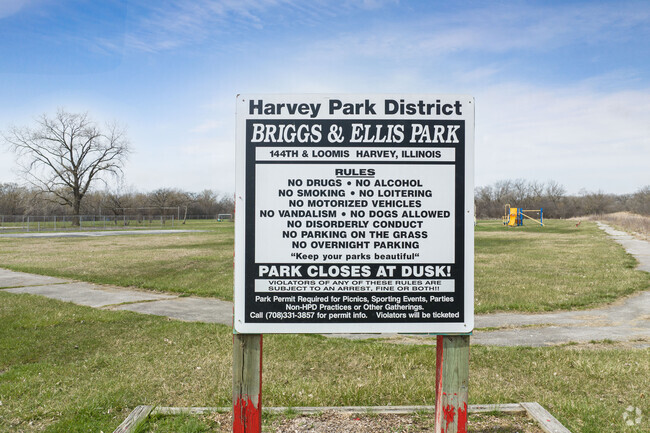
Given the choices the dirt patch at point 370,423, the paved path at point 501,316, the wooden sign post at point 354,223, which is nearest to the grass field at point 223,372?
→ the dirt patch at point 370,423

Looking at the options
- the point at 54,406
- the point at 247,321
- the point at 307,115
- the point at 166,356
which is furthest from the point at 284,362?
the point at 307,115

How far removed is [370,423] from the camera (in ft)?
10.9

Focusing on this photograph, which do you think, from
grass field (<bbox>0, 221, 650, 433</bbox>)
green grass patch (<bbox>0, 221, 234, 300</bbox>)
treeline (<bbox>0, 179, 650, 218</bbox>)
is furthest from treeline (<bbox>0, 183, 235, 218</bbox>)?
grass field (<bbox>0, 221, 650, 433</bbox>)

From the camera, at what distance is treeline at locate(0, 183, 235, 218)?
5666 centimetres

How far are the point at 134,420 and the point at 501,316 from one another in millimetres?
5843

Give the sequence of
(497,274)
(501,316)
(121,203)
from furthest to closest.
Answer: (121,203) < (497,274) < (501,316)

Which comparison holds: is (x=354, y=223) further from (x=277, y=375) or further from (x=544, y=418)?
(x=277, y=375)

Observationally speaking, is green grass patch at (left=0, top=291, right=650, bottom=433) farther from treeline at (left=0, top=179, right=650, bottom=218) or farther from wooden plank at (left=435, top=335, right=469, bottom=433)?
treeline at (left=0, top=179, right=650, bottom=218)

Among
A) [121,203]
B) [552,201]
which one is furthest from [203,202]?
[552,201]

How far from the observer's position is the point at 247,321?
2703 mm

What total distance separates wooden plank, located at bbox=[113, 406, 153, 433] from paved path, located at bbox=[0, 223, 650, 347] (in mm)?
3133

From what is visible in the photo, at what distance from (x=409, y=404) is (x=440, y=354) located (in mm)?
1317

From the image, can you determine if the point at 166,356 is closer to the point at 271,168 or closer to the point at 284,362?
the point at 284,362

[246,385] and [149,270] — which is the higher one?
[246,385]
